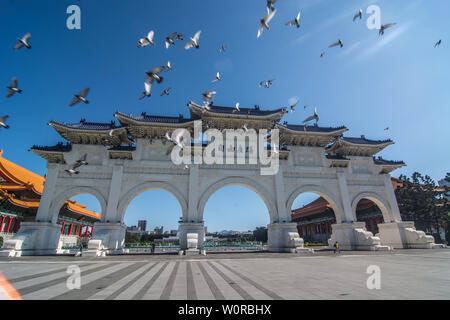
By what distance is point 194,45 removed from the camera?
8.77 m

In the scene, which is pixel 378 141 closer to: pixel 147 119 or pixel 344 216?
pixel 344 216

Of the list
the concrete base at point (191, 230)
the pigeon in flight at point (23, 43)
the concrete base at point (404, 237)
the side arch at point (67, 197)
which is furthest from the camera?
the concrete base at point (404, 237)

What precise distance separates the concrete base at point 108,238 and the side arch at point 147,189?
93cm

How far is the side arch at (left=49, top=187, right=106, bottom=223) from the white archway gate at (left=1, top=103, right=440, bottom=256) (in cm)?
7

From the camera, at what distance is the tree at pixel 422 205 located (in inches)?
876

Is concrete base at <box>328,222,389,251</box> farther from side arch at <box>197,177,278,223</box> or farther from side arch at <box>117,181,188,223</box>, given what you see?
side arch at <box>117,181,188,223</box>

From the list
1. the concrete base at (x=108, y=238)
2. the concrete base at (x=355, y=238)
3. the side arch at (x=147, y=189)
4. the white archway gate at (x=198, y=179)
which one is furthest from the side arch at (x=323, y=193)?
the concrete base at (x=108, y=238)

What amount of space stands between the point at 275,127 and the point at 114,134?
13.6 m

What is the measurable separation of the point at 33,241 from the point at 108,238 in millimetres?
4916

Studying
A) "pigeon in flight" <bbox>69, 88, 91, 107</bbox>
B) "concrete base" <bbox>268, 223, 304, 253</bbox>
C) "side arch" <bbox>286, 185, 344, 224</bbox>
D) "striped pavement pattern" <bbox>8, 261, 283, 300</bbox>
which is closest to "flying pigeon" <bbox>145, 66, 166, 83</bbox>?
"pigeon in flight" <bbox>69, 88, 91, 107</bbox>

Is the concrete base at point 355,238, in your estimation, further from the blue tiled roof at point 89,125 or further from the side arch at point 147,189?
the blue tiled roof at point 89,125

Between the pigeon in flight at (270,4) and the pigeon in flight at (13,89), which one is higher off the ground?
the pigeon in flight at (270,4)
